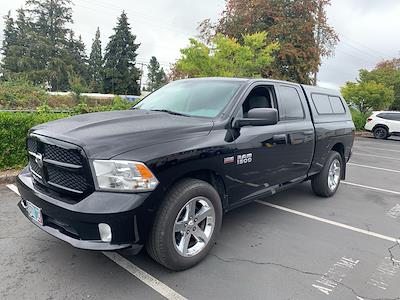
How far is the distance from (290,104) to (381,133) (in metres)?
17.1

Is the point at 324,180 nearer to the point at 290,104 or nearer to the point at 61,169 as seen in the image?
the point at 290,104

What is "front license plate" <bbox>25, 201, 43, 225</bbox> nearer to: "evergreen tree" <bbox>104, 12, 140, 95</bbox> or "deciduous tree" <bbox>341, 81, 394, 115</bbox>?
"deciduous tree" <bbox>341, 81, 394, 115</bbox>

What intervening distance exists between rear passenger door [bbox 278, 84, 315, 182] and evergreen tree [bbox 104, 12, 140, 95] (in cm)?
4156

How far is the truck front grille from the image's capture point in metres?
2.64

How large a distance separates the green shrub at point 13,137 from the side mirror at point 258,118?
4314 millimetres

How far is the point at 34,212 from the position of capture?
2979mm

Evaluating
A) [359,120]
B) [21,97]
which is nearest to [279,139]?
[359,120]

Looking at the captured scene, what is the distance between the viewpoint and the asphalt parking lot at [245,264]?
2793 mm

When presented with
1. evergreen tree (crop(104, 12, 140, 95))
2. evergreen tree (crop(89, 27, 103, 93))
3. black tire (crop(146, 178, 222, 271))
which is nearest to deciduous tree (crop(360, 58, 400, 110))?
black tire (crop(146, 178, 222, 271))

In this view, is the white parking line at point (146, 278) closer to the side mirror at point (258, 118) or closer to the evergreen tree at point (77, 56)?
the side mirror at point (258, 118)

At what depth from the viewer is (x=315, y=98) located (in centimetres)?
527

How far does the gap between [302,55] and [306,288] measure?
17.7 m

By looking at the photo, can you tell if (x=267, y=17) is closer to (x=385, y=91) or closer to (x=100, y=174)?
(x=385, y=91)

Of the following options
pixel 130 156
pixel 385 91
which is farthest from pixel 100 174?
pixel 385 91
